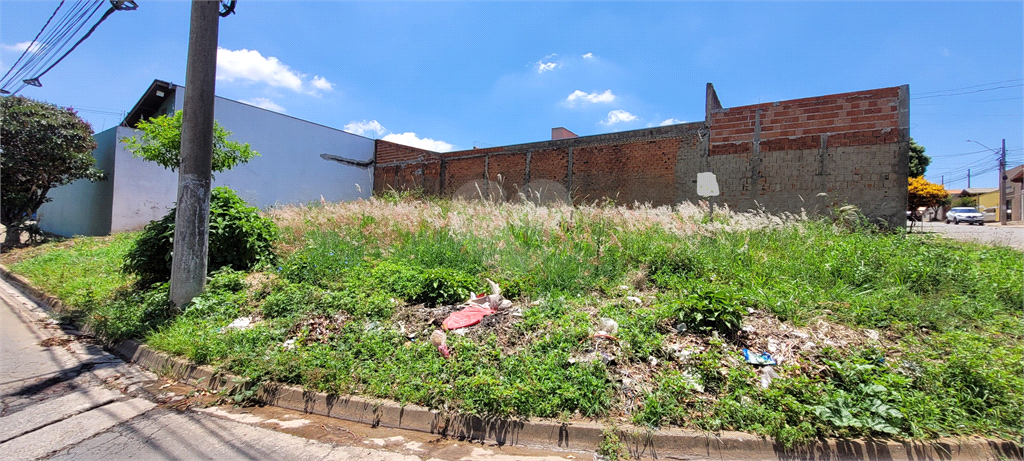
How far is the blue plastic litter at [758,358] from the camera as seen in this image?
3.44 metres

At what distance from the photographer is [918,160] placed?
20953 mm

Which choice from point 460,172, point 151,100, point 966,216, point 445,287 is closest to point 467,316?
point 445,287

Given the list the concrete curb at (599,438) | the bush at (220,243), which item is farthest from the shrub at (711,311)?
the bush at (220,243)

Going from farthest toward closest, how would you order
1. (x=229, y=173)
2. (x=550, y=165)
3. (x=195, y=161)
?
1. (x=229, y=173)
2. (x=550, y=165)
3. (x=195, y=161)

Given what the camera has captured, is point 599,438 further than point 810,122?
No

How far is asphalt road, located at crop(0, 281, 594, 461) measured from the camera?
2834 millimetres

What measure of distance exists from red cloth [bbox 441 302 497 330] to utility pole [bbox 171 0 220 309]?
11.4 ft

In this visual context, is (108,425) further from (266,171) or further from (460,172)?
(266,171)

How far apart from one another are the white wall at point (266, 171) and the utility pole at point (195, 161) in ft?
26.3

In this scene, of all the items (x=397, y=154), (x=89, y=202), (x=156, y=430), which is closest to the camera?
(x=156, y=430)

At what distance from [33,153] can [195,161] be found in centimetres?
1133

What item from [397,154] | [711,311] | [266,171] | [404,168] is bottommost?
[711,311]

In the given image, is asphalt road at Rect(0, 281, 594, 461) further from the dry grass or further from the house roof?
the house roof

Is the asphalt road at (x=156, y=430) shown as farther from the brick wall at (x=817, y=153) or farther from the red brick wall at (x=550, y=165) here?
the red brick wall at (x=550, y=165)
